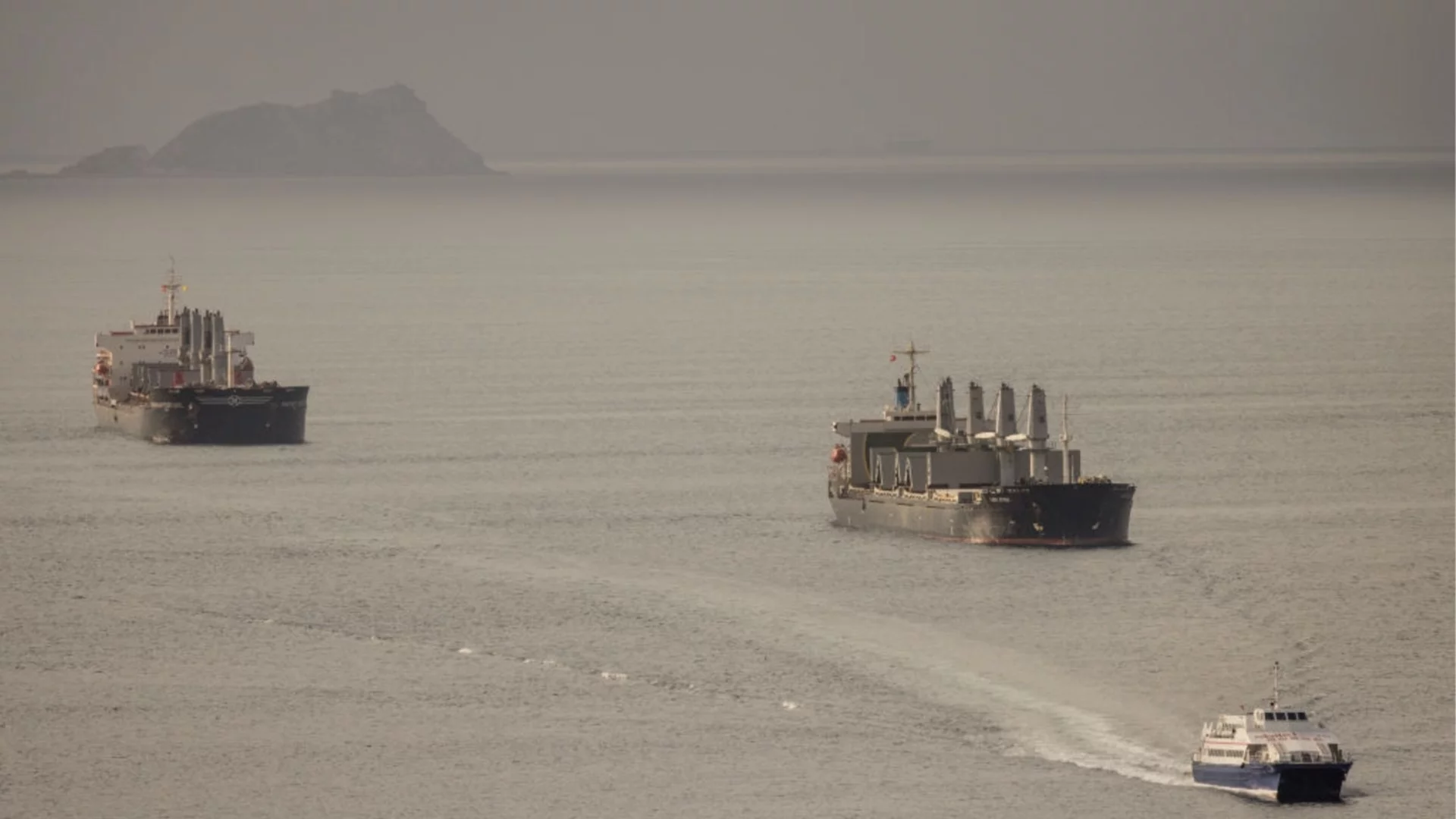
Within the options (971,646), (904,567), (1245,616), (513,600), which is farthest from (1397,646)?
(513,600)

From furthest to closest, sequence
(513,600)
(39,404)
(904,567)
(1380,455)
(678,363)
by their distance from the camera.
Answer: (678,363) → (39,404) → (1380,455) → (904,567) → (513,600)

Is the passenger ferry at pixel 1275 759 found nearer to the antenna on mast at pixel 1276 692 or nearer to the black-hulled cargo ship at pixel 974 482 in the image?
the antenna on mast at pixel 1276 692

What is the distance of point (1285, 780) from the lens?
7112 centimetres

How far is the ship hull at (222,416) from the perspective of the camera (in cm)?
14325

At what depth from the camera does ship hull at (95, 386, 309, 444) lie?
143 m

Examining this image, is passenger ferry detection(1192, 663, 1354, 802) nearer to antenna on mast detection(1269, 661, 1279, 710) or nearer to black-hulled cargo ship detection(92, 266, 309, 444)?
antenna on mast detection(1269, 661, 1279, 710)

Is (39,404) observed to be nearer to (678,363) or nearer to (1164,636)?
(678,363)

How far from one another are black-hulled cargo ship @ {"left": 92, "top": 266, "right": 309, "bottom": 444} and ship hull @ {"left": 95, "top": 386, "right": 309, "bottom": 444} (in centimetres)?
4

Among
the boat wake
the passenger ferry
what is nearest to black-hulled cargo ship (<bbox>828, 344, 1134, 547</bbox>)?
the boat wake

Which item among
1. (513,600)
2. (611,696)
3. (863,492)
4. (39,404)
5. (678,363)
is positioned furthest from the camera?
(678,363)

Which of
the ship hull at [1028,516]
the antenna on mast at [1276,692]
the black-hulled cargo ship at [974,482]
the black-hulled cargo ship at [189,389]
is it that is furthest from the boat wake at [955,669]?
the black-hulled cargo ship at [189,389]

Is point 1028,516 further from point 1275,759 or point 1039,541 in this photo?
point 1275,759

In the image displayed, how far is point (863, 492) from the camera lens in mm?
114875

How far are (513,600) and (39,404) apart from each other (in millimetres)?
71273
